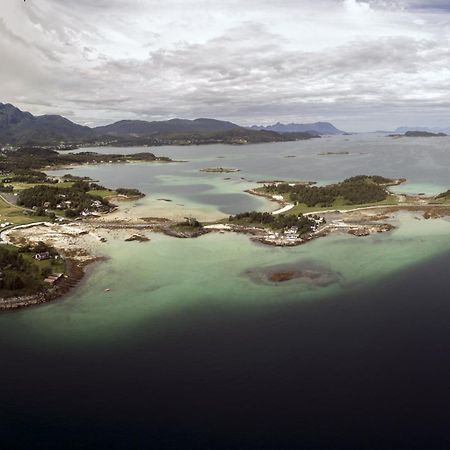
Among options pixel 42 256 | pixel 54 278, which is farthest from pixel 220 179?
pixel 54 278

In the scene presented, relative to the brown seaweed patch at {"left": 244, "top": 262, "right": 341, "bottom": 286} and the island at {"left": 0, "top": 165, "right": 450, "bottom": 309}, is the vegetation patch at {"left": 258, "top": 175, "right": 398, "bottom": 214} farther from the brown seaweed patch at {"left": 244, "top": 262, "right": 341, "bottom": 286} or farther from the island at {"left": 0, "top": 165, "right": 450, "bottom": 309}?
the brown seaweed patch at {"left": 244, "top": 262, "right": 341, "bottom": 286}

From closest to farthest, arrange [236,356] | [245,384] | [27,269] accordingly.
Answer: [245,384] < [236,356] < [27,269]

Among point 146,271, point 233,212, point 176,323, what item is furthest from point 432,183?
point 176,323

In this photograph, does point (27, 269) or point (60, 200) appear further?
point (60, 200)

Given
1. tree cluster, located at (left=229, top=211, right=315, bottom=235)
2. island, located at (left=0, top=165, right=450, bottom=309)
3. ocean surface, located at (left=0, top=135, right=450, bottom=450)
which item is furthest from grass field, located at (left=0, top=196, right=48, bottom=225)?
tree cluster, located at (left=229, top=211, right=315, bottom=235)

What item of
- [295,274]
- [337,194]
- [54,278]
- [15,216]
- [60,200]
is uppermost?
[337,194]

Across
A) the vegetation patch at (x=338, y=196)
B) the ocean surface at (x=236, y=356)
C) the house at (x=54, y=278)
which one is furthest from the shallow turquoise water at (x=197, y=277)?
the vegetation patch at (x=338, y=196)

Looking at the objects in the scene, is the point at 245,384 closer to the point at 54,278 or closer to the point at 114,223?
the point at 54,278
